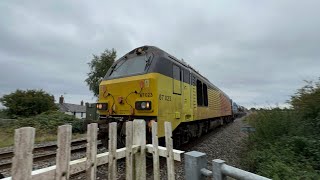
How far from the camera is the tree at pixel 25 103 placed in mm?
23375

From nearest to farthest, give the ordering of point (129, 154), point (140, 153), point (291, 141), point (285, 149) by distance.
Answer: point (129, 154)
point (140, 153)
point (285, 149)
point (291, 141)

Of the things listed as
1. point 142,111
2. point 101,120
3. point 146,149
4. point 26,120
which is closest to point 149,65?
point 142,111

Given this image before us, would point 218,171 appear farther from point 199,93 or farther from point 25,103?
point 25,103

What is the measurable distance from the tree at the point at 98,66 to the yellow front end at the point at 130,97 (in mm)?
25163

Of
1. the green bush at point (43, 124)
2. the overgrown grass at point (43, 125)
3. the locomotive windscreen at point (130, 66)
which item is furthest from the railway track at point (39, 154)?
the green bush at point (43, 124)

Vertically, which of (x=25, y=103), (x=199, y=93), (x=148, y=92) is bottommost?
(x=148, y=92)

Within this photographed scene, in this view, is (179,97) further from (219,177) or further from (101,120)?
(219,177)

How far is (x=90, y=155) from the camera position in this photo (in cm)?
268

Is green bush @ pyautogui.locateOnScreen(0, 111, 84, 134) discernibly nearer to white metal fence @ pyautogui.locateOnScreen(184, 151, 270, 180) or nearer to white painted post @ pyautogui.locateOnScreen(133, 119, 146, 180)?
white painted post @ pyautogui.locateOnScreen(133, 119, 146, 180)

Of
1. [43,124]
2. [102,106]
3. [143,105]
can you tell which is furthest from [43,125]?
[143,105]

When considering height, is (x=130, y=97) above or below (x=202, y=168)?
above

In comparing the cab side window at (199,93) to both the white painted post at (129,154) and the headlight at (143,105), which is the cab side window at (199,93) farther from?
the white painted post at (129,154)

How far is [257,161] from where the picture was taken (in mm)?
6910

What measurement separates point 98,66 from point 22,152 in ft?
105
